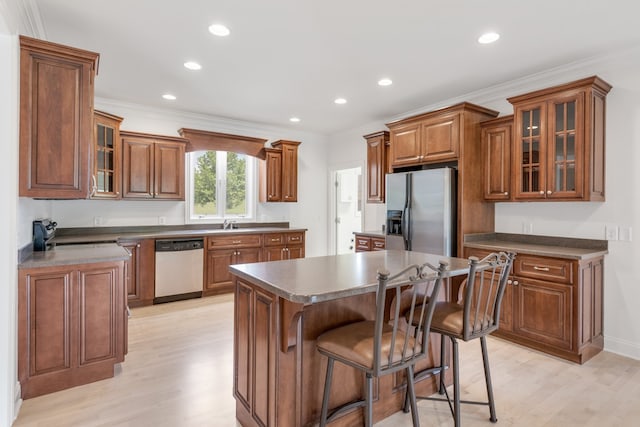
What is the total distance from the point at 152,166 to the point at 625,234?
539cm

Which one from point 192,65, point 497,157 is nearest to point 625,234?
point 497,157

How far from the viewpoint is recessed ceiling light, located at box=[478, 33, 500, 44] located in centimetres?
280

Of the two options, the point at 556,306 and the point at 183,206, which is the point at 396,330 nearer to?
the point at 556,306

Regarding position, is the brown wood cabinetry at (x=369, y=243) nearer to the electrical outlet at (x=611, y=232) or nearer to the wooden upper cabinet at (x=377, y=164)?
the wooden upper cabinet at (x=377, y=164)

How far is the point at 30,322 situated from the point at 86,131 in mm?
1343

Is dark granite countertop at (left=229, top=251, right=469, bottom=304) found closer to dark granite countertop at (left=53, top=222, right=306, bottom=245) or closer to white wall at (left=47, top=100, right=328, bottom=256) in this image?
white wall at (left=47, top=100, right=328, bottom=256)

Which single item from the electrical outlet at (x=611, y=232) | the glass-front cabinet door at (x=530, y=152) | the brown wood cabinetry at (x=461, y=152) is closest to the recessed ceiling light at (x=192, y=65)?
the brown wood cabinetry at (x=461, y=152)

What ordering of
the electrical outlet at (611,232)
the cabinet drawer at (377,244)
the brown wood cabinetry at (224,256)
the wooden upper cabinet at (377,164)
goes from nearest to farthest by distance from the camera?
1. the electrical outlet at (611,232)
2. the cabinet drawer at (377,244)
3. the brown wood cabinetry at (224,256)
4. the wooden upper cabinet at (377,164)

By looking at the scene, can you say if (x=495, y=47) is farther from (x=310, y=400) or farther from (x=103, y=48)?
(x=103, y=48)

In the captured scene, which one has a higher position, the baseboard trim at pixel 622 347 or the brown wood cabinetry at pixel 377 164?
the brown wood cabinetry at pixel 377 164

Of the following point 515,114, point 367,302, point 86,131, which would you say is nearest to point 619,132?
point 515,114

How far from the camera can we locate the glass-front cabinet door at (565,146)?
10.1ft

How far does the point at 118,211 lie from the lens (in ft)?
15.8

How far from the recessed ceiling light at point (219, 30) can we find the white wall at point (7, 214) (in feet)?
4.02
